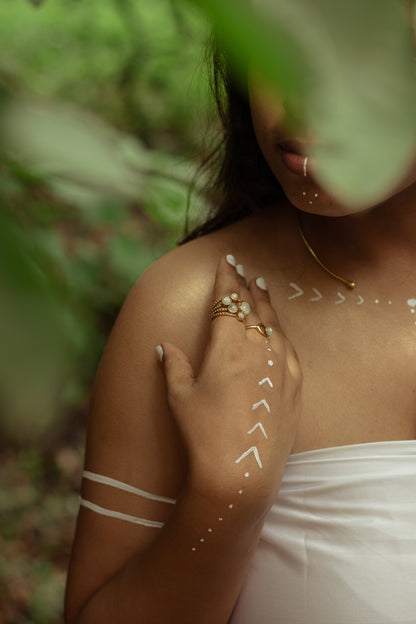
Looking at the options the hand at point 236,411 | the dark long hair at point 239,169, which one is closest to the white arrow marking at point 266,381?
the hand at point 236,411

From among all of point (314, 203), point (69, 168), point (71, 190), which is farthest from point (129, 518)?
point (69, 168)

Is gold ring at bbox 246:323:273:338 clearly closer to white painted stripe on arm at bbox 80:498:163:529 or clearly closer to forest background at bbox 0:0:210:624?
forest background at bbox 0:0:210:624

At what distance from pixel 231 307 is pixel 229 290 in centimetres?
4

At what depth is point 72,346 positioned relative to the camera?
7.7 inches

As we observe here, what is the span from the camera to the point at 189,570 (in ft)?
2.95

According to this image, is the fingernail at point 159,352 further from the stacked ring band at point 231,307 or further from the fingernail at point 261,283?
the fingernail at point 261,283

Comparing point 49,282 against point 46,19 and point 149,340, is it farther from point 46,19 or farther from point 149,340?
point 149,340

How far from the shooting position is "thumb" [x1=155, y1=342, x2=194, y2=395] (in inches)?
35.7

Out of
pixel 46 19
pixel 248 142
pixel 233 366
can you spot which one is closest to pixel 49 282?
pixel 46 19

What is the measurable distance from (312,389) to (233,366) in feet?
0.69

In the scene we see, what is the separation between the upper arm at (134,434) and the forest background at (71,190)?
0.29ft

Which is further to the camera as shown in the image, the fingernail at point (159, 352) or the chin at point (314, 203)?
the fingernail at point (159, 352)

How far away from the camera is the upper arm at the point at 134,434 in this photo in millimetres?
988

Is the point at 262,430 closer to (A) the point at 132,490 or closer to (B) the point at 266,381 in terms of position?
(B) the point at 266,381
